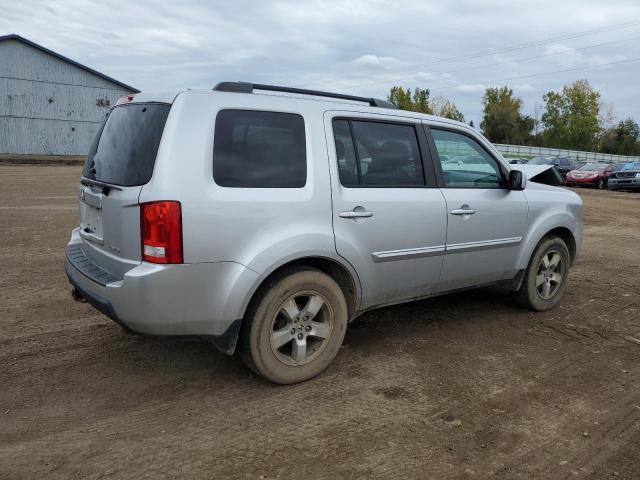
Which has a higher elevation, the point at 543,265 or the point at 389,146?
the point at 389,146

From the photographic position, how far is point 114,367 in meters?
3.90

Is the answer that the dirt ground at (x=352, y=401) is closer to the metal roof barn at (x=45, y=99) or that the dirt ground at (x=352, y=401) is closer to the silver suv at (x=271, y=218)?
the silver suv at (x=271, y=218)

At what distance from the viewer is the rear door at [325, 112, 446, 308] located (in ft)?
12.3

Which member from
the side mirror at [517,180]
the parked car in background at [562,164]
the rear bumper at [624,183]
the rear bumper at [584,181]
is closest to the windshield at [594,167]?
the rear bumper at [584,181]

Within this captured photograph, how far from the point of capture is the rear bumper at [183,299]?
311 centimetres

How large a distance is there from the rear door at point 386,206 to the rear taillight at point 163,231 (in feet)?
3.52

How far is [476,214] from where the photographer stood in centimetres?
454

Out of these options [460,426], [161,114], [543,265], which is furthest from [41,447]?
[543,265]

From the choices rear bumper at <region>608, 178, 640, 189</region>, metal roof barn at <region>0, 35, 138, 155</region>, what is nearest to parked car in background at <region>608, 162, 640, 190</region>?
rear bumper at <region>608, 178, 640, 189</region>

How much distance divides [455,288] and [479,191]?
2.75 ft

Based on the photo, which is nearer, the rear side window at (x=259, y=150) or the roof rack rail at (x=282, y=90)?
the rear side window at (x=259, y=150)

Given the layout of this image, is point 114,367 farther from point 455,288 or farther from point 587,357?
point 587,357

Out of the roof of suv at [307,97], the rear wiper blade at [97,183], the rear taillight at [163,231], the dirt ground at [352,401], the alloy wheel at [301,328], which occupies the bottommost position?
the dirt ground at [352,401]

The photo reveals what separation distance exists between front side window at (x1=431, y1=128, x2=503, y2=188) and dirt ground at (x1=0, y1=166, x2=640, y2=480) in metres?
1.30
